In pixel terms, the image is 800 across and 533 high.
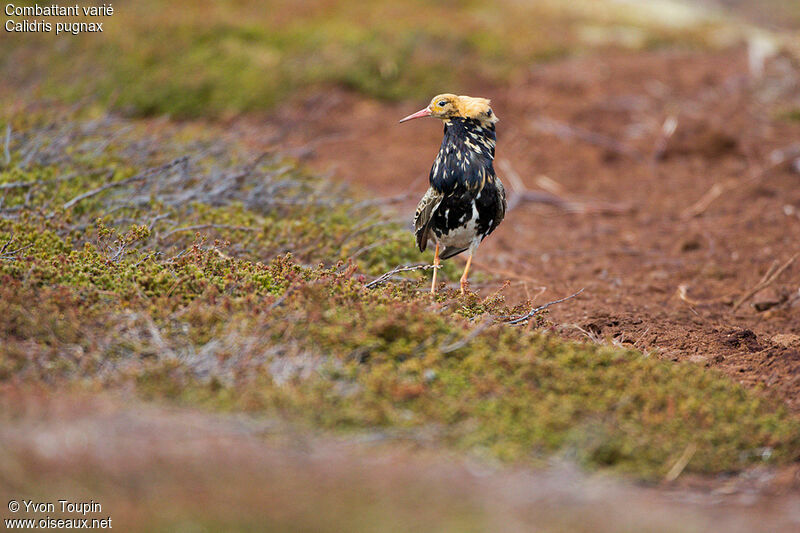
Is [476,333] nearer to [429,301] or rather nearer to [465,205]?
[429,301]

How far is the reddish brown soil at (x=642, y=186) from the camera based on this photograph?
631 centimetres

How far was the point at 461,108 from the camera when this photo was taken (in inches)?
235

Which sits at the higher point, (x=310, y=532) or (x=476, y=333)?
(x=476, y=333)

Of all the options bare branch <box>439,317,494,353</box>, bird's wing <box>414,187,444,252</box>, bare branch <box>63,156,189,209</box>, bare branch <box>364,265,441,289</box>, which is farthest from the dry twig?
bare branch <box>63,156,189,209</box>

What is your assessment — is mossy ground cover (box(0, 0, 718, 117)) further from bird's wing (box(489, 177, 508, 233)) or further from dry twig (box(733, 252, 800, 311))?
dry twig (box(733, 252, 800, 311))

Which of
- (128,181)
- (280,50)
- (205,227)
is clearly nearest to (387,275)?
(205,227)

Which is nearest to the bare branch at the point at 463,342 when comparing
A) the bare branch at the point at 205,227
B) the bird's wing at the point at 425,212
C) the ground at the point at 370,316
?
the ground at the point at 370,316

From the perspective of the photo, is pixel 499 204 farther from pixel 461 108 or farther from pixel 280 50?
pixel 280 50

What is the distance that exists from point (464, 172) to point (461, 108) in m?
0.48

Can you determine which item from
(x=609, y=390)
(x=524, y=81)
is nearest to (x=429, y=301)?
(x=609, y=390)

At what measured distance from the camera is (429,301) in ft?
18.3

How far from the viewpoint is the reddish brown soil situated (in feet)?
20.7

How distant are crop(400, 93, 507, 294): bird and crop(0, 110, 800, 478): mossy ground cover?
56cm

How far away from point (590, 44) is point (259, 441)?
13521mm
